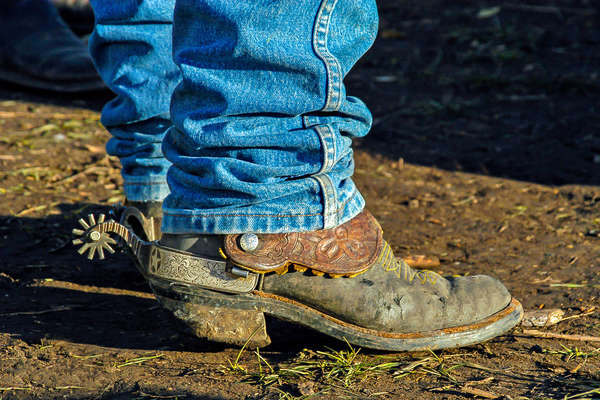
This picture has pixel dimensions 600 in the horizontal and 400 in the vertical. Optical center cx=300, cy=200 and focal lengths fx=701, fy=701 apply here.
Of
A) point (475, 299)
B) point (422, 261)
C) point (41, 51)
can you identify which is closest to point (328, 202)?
point (475, 299)

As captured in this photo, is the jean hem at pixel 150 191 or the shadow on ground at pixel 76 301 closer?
the shadow on ground at pixel 76 301

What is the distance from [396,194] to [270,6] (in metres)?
1.57

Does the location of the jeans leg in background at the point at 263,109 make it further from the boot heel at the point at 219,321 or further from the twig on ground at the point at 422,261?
the twig on ground at the point at 422,261

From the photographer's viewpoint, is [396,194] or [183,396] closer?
[183,396]

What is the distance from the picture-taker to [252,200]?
1442mm

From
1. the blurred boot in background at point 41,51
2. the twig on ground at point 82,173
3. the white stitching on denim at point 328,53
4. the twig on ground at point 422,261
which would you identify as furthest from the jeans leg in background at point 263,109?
the blurred boot in background at point 41,51

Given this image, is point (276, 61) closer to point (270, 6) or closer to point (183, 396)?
point (270, 6)

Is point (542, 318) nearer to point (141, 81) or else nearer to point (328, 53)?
point (328, 53)

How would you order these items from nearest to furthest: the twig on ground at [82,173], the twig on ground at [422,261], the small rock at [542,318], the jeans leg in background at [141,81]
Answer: the small rock at [542,318] < the jeans leg in background at [141,81] < the twig on ground at [422,261] < the twig on ground at [82,173]

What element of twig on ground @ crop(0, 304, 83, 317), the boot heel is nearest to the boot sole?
the boot heel

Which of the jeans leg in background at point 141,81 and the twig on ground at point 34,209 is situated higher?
the jeans leg in background at point 141,81

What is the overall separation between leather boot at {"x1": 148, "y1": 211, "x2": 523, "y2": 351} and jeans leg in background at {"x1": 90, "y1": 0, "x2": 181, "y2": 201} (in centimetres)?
45

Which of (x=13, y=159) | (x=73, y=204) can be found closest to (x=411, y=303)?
(x=73, y=204)

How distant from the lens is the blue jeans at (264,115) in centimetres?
138
